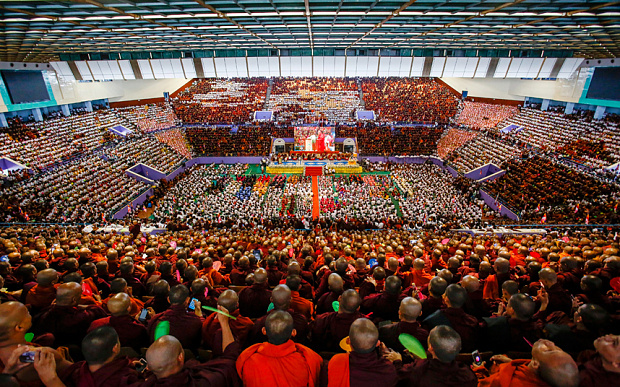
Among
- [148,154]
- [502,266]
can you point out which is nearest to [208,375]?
[502,266]

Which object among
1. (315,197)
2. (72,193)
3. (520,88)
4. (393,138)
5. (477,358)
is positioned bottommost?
(315,197)

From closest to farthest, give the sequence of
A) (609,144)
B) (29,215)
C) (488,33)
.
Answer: (488,33) < (29,215) < (609,144)

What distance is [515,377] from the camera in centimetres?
237

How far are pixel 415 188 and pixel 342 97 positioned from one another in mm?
25755

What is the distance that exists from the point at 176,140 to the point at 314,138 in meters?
17.6

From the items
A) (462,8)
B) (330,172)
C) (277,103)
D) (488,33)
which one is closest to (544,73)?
(488,33)

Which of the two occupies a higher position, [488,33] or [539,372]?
[488,33]

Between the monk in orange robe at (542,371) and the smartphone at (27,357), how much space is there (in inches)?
160

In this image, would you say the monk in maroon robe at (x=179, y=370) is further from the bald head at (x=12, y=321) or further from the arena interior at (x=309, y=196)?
the bald head at (x=12, y=321)

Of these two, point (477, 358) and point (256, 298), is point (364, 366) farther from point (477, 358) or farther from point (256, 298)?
point (256, 298)

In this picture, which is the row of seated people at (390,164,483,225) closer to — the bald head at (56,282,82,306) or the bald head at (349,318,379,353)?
the bald head at (349,318,379,353)

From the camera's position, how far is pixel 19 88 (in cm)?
2670

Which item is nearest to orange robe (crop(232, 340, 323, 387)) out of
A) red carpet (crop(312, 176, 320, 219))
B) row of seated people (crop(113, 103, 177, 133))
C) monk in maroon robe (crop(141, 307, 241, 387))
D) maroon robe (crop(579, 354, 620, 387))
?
monk in maroon robe (crop(141, 307, 241, 387))

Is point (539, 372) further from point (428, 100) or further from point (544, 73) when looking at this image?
point (428, 100)
